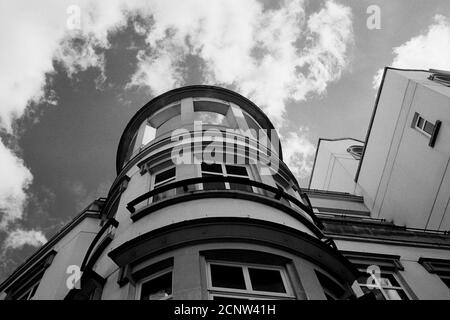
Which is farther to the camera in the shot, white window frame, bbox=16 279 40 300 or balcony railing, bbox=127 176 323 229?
white window frame, bbox=16 279 40 300

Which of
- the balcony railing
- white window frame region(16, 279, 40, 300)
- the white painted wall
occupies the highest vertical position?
the white painted wall

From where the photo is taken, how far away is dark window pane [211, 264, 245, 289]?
20.8 ft

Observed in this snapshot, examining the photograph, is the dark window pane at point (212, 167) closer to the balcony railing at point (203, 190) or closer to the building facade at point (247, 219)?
the building facade at point (247, 219)

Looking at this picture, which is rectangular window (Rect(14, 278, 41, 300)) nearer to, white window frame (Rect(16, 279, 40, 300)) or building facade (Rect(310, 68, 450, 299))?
white window frame (Rect(16, 279, 40, 300))

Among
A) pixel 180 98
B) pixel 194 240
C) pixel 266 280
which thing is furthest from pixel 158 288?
pixel 180 98

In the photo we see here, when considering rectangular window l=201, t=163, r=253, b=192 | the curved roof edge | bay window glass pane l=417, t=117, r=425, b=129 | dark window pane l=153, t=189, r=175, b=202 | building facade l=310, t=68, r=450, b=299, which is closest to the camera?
dark window pane l=153, t=189, r=175, b=202

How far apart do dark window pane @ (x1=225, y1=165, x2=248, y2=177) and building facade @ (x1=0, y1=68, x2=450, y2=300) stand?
4cm

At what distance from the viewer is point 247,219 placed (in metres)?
7.14

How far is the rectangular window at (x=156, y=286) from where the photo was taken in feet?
21.0

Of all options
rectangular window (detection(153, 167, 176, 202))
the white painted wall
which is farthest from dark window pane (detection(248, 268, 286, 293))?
the white painted wall

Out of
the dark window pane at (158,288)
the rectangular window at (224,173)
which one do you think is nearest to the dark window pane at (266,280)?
the dark window pane at (158,288)
